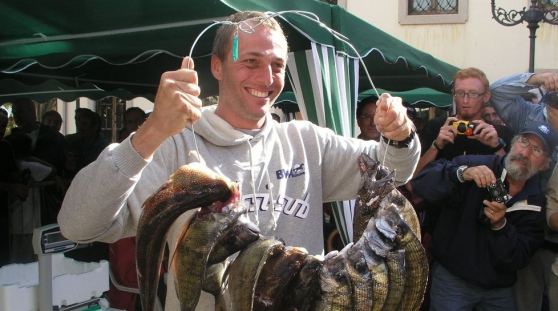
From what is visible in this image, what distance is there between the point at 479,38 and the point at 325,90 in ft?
39.7

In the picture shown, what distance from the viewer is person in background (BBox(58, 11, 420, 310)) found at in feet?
5.62

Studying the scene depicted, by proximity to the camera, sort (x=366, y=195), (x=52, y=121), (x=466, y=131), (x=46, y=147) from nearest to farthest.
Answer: (x=366, y=195) → (x=466, y=131) → (x=46, y=147) → (x=52, y=121)

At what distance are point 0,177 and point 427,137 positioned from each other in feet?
14.7

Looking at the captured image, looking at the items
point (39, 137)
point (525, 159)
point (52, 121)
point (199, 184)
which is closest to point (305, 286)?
point (199, 184)

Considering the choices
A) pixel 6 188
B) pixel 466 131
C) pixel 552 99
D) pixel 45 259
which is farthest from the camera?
pixel 6 188

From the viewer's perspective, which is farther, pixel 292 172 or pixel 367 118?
pixel 367 118

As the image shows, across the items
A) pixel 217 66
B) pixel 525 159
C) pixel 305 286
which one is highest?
pixel 217 66

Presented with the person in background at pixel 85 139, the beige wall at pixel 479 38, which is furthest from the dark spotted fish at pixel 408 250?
the beige wall at pixel 479 38

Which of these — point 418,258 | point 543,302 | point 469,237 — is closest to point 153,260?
point 418,258

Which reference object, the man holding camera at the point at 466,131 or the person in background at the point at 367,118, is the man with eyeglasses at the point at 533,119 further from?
the person in background at the point at 367,118

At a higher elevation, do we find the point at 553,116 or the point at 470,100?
the point at 470,100

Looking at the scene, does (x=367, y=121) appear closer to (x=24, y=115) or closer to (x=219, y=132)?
(x=219, y=132)

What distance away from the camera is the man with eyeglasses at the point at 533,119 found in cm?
428

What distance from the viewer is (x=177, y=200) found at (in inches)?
66.2
